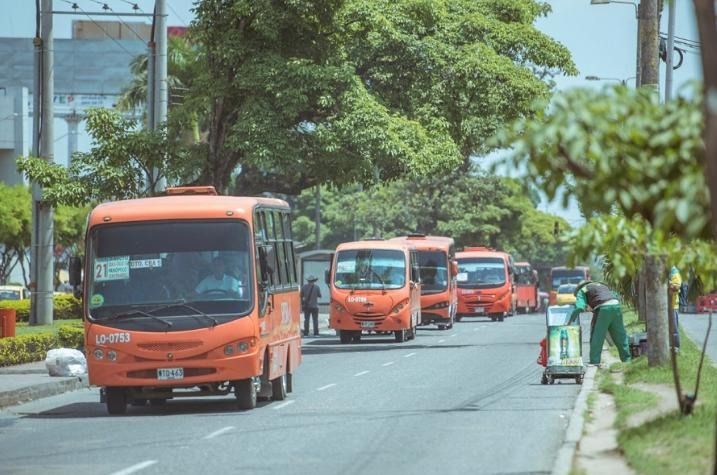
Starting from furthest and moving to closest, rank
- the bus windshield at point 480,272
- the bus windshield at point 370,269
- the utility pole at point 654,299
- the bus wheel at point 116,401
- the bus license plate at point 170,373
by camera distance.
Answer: the bus windshield at point 480,272 < the bus windshield at point 370,269 < the utility pole at point 654,299 < the bus wheel at point 116,401 < the bus license plate at point 170,373

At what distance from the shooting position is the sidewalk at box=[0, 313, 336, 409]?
22.5 m

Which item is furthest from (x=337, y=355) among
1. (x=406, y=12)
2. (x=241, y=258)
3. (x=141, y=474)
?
(x=141, y=474)

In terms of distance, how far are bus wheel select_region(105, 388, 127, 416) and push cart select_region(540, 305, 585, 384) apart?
6.49m

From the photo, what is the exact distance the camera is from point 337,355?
35406mm

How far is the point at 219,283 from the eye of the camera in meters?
20.1

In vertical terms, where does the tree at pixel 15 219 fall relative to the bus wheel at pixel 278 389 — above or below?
above

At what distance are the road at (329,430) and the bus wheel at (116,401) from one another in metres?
0.15

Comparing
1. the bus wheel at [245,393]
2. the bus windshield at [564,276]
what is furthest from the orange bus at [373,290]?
the bus windshield at [564,276]

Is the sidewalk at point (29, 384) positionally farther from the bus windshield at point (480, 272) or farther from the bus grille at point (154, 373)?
the bus windshield at point (480, 272)

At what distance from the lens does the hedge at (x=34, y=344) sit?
1129 inches

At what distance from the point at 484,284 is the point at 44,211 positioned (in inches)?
1317

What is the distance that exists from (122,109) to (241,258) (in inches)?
1677

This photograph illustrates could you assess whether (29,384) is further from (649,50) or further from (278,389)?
(649,50)

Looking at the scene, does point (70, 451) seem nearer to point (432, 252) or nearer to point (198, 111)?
point (198, 111)
